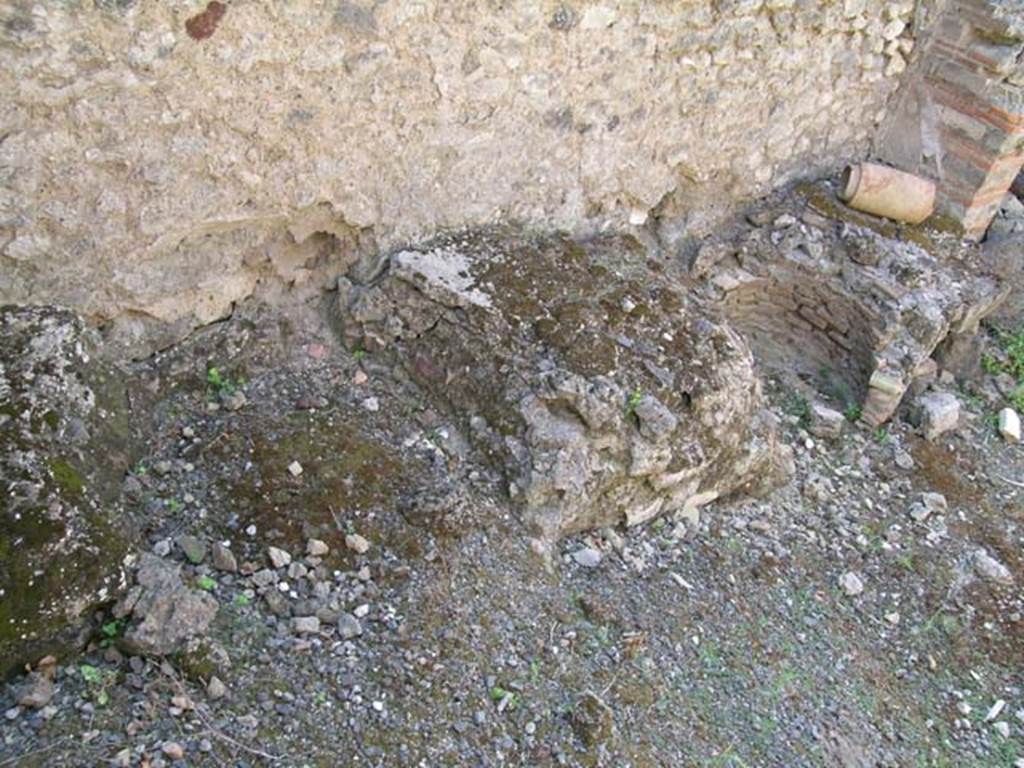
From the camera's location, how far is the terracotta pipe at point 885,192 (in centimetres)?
458

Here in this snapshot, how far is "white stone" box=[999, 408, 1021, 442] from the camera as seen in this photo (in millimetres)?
4488

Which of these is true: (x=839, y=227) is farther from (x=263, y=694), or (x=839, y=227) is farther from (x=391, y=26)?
(x=263, y=694)

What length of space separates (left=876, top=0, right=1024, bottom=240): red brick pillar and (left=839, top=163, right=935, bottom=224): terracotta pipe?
0.19 metres

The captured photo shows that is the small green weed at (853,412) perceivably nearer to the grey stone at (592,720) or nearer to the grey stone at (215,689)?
the grey stone at (592,720)

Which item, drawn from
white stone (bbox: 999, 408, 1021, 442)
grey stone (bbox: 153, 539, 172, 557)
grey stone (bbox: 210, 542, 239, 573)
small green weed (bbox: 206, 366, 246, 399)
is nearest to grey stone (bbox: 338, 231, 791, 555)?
small green weed (bbox: 206, 366, 246, 399)

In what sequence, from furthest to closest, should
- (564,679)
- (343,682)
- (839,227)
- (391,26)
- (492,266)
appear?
(839,227) → (492,266) → (391,26) → (564,679) → (343,682)

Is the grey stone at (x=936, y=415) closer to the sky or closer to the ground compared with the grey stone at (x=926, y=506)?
closer to the sky

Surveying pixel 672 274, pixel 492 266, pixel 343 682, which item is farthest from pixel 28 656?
pixel 672 274

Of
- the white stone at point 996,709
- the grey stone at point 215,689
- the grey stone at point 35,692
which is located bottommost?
the white stone at point 996,709

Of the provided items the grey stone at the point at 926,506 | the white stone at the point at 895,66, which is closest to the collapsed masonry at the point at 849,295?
the grey stone at the point at 926,506

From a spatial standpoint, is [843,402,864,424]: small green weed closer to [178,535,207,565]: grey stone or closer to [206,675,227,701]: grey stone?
[178,535,207,565]: grey stone

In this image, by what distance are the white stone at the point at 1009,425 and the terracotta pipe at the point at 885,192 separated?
99cm

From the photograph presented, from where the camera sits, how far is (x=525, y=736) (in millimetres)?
2629

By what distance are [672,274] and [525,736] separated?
2.15 meters
